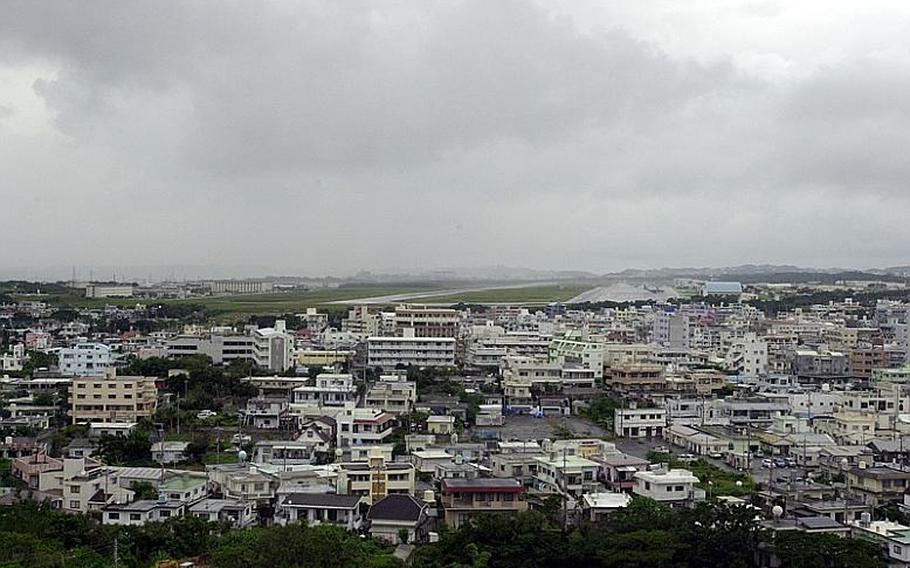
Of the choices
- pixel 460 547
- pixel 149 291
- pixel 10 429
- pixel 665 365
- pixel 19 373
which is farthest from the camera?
pixel 149 291

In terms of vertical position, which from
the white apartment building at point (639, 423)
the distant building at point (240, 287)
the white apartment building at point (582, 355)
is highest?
the distant building at point (240, 287)

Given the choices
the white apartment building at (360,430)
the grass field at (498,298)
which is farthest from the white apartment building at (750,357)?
the grass field at (498,298)

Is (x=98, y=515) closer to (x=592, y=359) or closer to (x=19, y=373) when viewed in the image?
(x=19, y=373)

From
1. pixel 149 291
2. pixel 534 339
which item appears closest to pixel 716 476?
pixel 534 339

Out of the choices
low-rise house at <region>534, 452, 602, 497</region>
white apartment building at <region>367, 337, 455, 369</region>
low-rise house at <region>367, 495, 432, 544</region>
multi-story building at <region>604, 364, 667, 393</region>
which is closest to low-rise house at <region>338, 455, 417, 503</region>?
low-rise house at <region>367, 495, 432, 544</region>

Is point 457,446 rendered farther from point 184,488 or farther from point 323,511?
point 184,488

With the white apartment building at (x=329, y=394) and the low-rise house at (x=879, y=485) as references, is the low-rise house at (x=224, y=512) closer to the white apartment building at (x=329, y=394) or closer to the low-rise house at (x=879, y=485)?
the low-rise house at (x=879, y=485)
